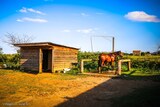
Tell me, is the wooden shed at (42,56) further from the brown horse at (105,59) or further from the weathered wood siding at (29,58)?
the brown horse at (105,59)

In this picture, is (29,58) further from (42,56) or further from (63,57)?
(63,57)

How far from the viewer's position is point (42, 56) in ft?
62.8

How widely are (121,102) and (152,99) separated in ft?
5.03

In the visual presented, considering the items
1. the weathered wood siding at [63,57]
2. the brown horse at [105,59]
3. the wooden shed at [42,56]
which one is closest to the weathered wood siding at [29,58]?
the wooden shed at [42,56]

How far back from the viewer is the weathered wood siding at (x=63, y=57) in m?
18.8

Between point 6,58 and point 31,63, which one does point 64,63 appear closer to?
point 31,63

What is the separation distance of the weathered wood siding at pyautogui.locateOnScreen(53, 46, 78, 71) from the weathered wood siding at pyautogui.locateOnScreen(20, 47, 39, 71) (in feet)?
7.96

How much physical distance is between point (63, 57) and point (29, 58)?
14.9ft

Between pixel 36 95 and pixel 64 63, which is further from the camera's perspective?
pixel 64 63

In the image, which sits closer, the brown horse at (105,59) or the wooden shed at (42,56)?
the brown horse at (105,59)

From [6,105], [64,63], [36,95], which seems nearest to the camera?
[6,105]

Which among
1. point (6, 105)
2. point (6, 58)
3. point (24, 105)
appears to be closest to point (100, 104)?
point (24, 105)

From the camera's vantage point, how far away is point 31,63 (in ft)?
63.0

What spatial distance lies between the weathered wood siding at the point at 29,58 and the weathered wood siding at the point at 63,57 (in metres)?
2.43
